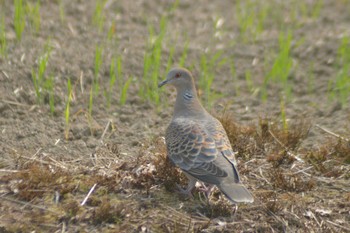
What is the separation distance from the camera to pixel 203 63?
23.4 ft

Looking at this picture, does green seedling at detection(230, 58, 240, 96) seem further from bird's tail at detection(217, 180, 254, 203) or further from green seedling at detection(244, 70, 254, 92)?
bird's tail at detection(217, 180, 254, 203)

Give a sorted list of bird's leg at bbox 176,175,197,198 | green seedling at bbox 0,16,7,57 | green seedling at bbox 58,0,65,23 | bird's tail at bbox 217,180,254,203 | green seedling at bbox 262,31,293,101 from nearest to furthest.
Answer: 1. bird's tail at bbox 217,180,254,203
2. bird's leg at bbox 176,175,197,198
3. green seedling at bbox 0,16,7,57
4. green seedling at bbox 262,31,293,101
5. green seedling at bbox 58,0,65,23

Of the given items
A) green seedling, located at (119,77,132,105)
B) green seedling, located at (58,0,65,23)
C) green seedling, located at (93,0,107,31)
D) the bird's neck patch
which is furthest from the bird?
green seedling, located at (58,0,65,23)

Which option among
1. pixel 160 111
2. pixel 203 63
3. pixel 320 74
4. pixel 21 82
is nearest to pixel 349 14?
pixel 320 74

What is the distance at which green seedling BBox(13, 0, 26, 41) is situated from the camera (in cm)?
692

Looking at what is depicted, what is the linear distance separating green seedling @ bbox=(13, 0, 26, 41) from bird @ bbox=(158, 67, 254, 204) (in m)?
2.11

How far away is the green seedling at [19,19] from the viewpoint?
6.92 metres

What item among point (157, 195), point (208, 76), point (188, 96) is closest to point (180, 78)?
point (188, 96)

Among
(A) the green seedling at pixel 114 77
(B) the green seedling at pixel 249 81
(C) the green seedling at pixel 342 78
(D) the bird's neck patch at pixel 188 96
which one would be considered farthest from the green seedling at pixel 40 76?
(C) the green seedling at pixel 342 78

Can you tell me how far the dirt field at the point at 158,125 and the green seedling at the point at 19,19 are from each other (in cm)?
10

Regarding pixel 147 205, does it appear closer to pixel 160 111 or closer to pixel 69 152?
pixel 69 152

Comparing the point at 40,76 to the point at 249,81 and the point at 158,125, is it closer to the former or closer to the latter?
the point at 158,125

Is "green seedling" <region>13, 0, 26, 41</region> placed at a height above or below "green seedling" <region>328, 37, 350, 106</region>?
above

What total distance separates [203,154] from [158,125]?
1.50 meters
